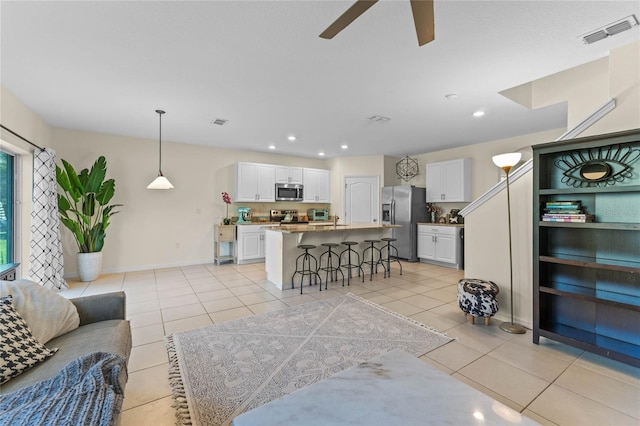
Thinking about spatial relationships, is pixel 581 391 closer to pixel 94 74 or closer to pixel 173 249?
pixel 94 74

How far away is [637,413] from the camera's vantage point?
5.53ft

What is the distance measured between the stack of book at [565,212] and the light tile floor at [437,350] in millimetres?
1129

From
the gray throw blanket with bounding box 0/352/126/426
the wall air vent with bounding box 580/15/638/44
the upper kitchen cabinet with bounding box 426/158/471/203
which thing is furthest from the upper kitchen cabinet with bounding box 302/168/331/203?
the gray throw blanket with bounding box 0/352/126/426

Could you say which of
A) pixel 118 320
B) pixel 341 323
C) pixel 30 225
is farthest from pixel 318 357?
pixel 30 225

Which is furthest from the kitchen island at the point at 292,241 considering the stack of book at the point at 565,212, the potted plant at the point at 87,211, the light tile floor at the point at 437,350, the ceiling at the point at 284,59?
the potted plant at the point at 87,211

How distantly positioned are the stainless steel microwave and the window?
438cm

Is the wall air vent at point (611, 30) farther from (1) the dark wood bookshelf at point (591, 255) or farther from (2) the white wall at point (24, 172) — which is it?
(2) the white wall at point (24, 172)

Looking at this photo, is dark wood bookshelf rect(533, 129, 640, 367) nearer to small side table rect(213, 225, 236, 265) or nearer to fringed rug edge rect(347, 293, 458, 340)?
fringed rug edge rect(347, 293, 458, 340)

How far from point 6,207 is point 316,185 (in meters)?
5.58

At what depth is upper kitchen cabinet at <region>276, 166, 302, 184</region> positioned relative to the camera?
685cm

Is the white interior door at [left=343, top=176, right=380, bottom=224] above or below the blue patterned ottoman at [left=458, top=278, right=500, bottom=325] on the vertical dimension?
above

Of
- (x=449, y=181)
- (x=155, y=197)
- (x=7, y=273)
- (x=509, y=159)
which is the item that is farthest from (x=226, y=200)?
(x=509, y=159)

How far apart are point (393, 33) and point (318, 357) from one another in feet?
8.87

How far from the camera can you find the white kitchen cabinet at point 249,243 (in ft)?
19.9
